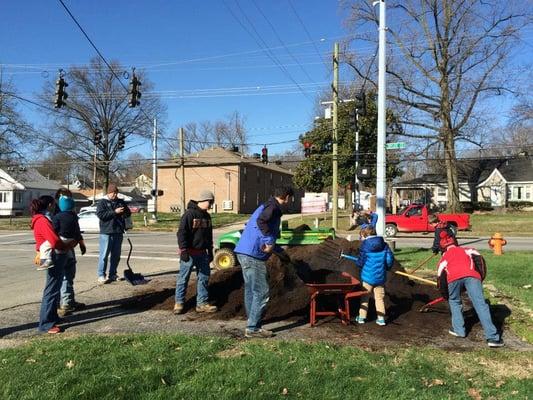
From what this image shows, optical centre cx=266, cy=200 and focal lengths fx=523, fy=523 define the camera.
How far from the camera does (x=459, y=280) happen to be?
6586mm

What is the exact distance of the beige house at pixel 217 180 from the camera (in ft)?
180

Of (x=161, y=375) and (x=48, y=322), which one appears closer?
(x=161, y=375)

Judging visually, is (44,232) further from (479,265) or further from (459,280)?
(479,265)

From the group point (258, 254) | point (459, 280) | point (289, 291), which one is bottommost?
point (289, 291)

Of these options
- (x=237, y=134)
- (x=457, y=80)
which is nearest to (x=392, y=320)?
(x=457, y=80)

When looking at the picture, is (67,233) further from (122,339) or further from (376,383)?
(376,383)

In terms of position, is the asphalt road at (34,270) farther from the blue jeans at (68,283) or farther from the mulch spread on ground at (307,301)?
the mulch spread on ground at (307,301)

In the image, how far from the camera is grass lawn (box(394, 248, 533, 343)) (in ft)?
24.0

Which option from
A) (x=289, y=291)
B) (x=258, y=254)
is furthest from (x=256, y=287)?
(x=289, y=291)

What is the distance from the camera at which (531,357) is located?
5.60 metres

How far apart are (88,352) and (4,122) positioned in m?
48.1

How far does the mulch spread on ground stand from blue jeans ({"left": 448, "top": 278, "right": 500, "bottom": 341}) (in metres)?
0.28

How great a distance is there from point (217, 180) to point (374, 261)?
4915cm

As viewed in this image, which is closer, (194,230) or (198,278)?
(194,230)
